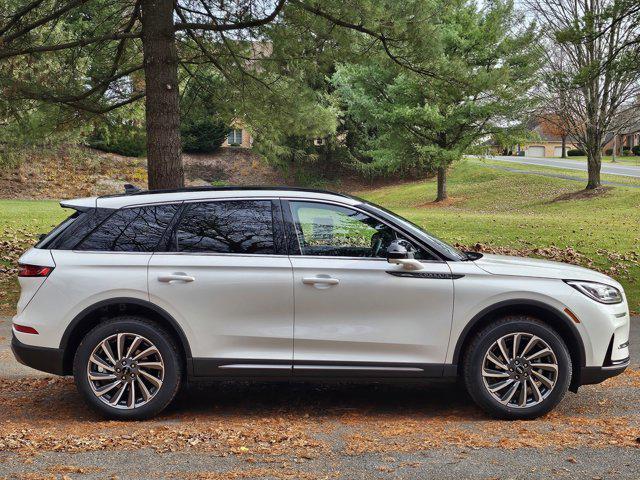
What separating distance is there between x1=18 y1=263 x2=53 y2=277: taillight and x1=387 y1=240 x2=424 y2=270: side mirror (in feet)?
8.52

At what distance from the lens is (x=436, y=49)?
11.2m

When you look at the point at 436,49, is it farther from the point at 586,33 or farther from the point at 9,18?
the point at 9,18

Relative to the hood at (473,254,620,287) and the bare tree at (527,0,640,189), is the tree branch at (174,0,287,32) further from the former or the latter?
the bare tree at (527,0,640,189)

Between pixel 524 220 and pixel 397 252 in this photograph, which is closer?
pixel 397 252

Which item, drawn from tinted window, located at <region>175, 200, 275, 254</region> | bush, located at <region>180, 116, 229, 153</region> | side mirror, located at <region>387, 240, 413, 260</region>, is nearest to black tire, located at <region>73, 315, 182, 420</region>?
tinted window, located at <region>175, 200, 275, 254</region>

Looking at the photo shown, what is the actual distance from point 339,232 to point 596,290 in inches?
80.2

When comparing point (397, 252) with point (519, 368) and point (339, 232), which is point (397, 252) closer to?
point (339, 232)

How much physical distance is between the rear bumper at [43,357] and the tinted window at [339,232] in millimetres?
2029

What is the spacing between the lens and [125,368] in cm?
535

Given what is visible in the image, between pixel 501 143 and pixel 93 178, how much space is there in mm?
21124

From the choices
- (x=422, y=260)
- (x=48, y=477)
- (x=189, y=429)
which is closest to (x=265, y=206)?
(x=422, y=260)

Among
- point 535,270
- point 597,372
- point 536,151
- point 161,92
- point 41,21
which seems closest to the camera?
point 597,372

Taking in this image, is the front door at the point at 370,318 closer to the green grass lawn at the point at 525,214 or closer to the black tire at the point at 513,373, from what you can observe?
the black tire at the point at 513,373

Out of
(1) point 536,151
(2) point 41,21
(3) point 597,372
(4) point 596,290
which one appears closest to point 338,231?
(4) point 596,290
